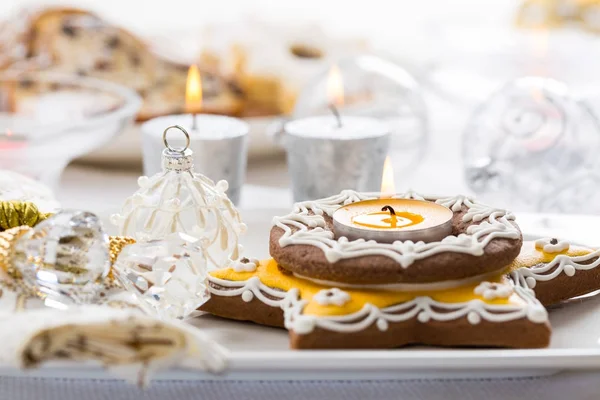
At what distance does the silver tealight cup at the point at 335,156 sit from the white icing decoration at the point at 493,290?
0.35 m

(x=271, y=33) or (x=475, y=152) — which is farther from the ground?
(x=271, y=33)

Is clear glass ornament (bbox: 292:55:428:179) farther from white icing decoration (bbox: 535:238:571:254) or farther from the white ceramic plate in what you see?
the white ceramic plate

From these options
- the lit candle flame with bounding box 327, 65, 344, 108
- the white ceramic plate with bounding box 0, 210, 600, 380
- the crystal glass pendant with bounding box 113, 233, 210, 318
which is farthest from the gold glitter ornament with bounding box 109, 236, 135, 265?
the lit candle flame with bounding box 327, 65, 344, 108

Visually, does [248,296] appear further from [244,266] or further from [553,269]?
[553,269]

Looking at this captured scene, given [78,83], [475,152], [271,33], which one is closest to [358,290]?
[475,152]

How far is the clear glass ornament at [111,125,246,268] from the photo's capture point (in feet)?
2.30

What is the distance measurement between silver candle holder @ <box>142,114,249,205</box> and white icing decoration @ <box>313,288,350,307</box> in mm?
367

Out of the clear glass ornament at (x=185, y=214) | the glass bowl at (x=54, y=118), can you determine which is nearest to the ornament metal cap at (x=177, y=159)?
the clear glass ornament at (x=185, y=214)

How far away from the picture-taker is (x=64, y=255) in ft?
Answer: 1.84

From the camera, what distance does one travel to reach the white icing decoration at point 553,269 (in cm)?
61

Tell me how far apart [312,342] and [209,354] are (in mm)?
71

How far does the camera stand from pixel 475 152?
108 cm

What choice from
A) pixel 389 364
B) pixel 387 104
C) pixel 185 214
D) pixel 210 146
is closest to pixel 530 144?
pixel 387 104

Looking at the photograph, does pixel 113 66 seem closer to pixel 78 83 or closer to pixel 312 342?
pixel 78 83
